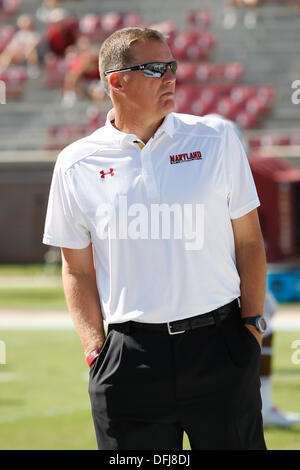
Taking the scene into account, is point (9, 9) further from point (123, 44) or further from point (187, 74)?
point (123, 44)

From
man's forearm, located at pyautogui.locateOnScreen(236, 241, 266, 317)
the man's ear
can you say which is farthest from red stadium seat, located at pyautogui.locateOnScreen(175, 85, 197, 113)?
man's forearm, located at pyautogui.locateOnScreen(236, 241, 266, 317)

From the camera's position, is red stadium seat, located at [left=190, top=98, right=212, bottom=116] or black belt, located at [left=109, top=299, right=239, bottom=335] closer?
black belt, located at [left=109, top=299, right=239, bottom=335]

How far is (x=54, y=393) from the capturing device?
314 inches

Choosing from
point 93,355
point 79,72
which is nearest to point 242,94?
point 79,72

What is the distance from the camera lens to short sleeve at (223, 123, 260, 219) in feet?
10.5

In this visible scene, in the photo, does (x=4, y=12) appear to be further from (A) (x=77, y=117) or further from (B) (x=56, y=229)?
(B) (x=56, y=229)

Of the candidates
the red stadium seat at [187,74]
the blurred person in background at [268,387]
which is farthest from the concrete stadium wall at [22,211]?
the blurred person in background at [268,387]

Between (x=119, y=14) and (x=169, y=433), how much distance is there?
24.2 meters

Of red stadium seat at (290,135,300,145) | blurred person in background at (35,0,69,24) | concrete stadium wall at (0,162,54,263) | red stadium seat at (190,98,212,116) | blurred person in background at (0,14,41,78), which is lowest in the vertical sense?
concrete stadium wall at (0,162,54,263)

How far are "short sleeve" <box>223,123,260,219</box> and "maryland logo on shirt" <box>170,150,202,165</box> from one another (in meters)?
0.09

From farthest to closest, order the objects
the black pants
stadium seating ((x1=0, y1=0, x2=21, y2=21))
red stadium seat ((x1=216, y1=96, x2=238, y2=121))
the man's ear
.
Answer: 1. stadium seating ((x1=0, y1=0, x2=21, y2=21))
2. red stadium seat ((x1=216, y1=96, x2=238, y2=121))
3. the man's ear
4. the black pants

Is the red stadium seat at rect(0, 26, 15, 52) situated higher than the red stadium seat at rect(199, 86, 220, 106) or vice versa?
the red stadium seat at rect(0, 26, 15, 52)

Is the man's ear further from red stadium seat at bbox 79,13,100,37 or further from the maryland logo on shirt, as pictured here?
red stadium seat at bbox 79,13,100,37

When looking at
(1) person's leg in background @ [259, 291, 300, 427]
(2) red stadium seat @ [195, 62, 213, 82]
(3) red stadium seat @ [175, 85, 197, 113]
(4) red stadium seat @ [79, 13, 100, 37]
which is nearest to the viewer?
(1) person's leg in background @ [259, 291, 300, 427]
